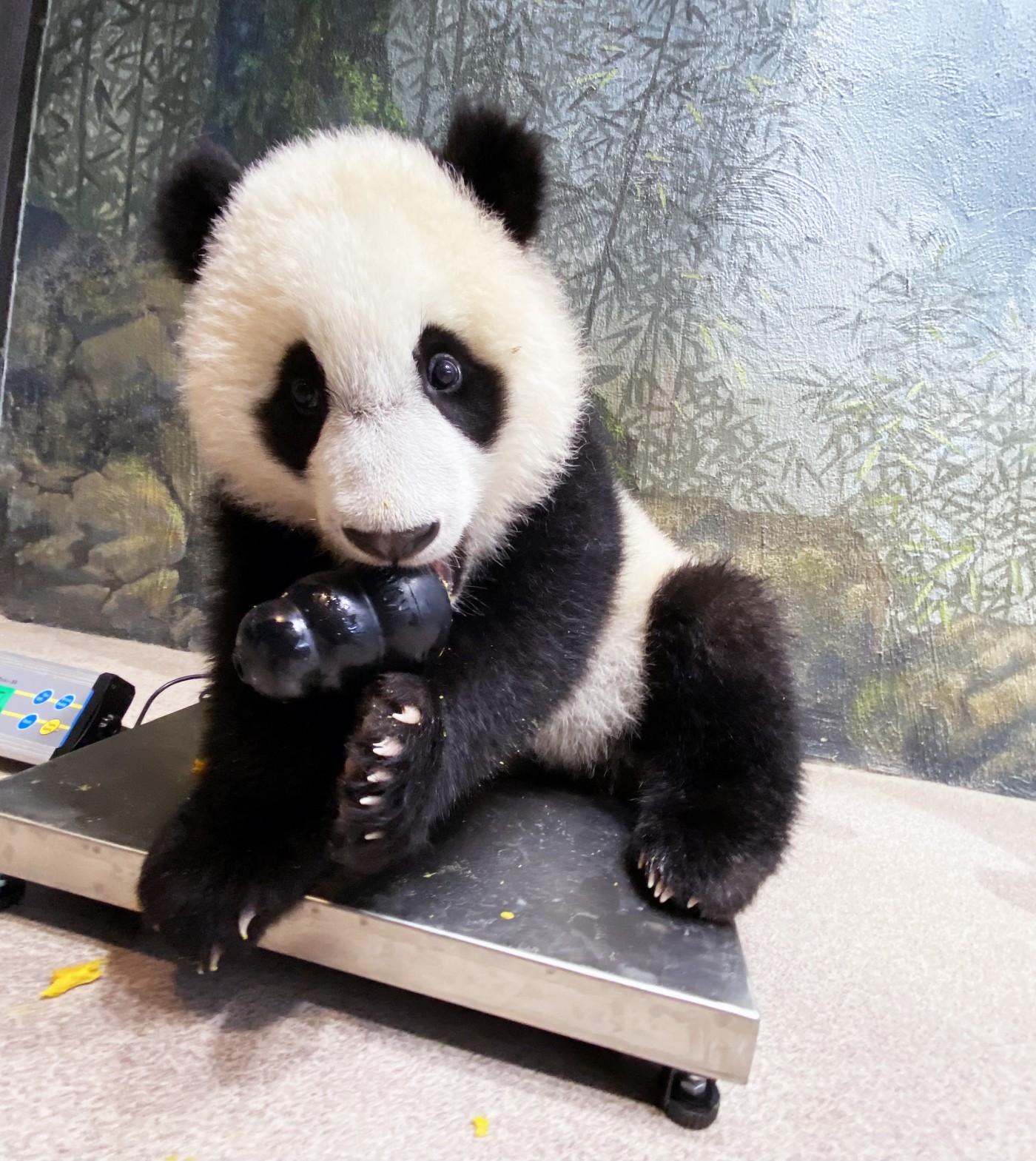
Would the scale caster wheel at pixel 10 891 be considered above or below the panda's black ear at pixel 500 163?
below

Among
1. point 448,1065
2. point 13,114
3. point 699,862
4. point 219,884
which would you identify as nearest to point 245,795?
point 219,884

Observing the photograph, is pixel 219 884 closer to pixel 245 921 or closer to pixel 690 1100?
pixel 245 921

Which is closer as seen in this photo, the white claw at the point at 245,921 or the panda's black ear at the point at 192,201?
the white claw at the point at 245,921

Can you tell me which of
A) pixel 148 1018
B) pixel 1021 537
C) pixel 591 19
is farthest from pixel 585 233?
pixel 148 1018

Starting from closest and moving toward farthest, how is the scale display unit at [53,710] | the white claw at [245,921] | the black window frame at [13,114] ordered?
the white claw at [245,921]
the scale display unit at [53,710]
the black window frame at [13,114]

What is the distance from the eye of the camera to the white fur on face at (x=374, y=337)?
2.53 ft

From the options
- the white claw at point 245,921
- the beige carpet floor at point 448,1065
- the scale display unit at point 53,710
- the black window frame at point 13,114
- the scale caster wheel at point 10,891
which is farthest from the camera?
the black window frame at point 13,114

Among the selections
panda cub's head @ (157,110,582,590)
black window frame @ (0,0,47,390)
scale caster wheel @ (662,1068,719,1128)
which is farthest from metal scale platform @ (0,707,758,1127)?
black window frame @ (0,0,47,390)

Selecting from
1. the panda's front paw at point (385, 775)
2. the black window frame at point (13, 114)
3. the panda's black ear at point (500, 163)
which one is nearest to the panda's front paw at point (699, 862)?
the panda's front paw at point (385, 775)

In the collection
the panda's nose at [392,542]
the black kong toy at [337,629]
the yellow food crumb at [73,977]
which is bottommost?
the yellow food crumb at [73,977]

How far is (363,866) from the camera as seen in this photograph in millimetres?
779

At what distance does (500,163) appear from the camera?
0.92 meters

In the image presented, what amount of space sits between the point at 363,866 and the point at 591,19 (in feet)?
5.30

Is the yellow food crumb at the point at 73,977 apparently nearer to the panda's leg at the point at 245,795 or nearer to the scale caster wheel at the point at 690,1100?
the panda's leg at the point at 245,795
